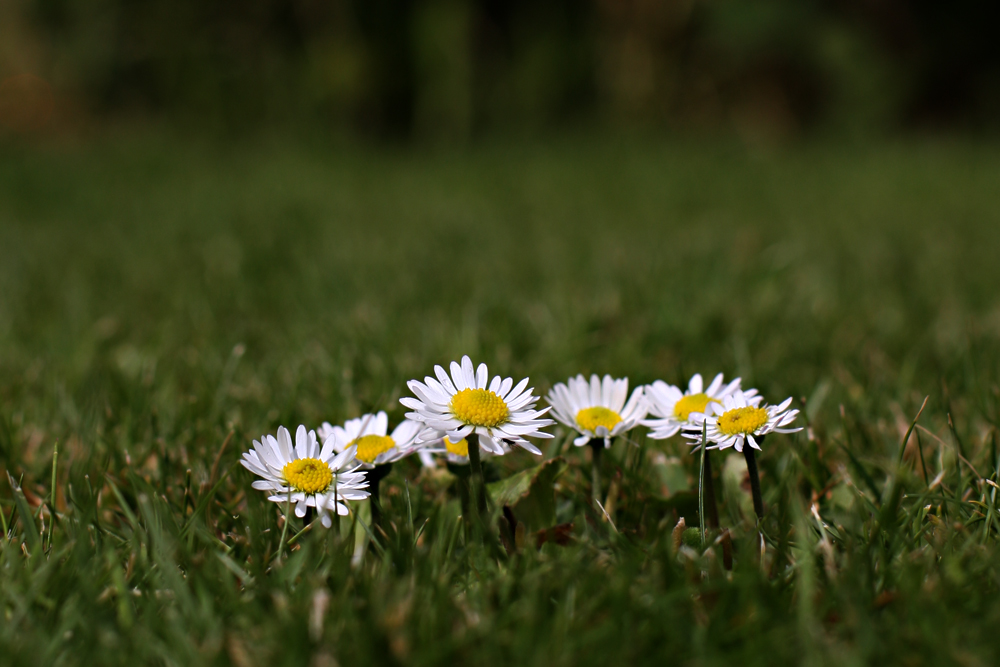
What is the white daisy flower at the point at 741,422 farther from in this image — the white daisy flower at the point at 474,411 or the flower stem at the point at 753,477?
the white daisy flower at the point at 474,411

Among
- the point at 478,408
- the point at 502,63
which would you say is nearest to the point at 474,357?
the point at 478,408

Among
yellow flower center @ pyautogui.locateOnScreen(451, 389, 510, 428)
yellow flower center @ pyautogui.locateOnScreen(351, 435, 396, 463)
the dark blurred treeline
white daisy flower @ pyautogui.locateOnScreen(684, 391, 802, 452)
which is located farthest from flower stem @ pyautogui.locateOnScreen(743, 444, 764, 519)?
the dark blurred treeline

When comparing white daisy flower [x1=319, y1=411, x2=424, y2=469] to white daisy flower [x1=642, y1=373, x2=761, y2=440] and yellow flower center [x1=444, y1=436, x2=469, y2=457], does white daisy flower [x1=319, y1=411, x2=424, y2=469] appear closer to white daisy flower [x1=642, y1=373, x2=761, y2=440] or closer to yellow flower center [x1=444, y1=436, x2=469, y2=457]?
yellow flower center [x1=444, y1=436, x2=469, y2=457]

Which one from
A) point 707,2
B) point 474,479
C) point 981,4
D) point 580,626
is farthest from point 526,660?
point 981,4

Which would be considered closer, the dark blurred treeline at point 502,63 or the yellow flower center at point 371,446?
the yellow flower center at point 371,446

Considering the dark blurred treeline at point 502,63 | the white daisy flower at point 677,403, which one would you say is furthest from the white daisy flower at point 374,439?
the dark blurred treeline at point 502,63

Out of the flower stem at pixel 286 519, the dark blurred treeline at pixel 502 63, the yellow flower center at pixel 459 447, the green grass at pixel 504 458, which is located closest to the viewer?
the green grass at pixel 504 458

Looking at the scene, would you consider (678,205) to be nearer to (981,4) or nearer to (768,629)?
(768,629)
